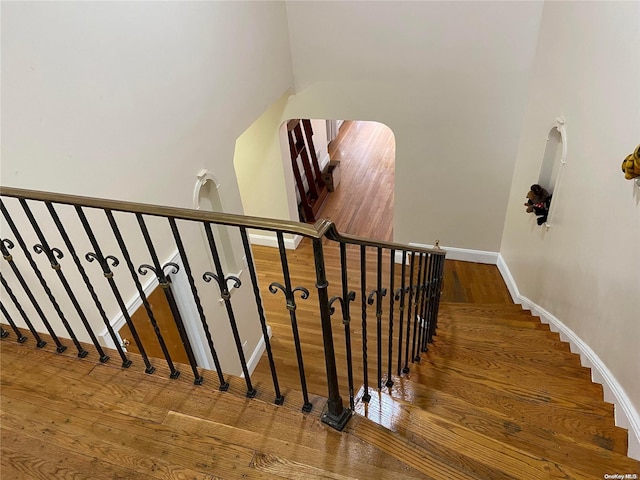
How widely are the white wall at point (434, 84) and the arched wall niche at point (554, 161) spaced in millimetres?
812

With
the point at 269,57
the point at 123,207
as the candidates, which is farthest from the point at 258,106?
the point at 123,207

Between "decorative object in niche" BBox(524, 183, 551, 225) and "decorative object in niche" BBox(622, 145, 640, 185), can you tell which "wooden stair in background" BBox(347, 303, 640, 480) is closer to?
"decorative object in niche" BBox(524, 183, 551, 225)

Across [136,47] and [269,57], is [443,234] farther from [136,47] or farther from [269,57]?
[136,47]

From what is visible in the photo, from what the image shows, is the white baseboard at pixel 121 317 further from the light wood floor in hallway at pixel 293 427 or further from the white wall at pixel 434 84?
the white wall at pixel 434 84

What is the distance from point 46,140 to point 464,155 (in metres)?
4.54

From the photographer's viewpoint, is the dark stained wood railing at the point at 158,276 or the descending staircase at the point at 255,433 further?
the descending staircase at the point at 255,433

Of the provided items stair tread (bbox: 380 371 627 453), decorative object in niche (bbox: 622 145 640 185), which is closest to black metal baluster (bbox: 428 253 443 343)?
stair tread (bbox: 380 371 627 453)

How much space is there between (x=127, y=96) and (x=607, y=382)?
12.1 ft

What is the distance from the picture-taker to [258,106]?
193 inches

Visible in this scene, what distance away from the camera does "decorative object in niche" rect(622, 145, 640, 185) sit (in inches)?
100

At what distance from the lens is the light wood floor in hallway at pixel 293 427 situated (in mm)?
1692

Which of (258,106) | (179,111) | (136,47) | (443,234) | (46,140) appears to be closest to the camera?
(46,140)

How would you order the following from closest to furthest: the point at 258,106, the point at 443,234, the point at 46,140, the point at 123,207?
the point at 123,207
the point at 46,140
the point at 258,106
the point at 443,234

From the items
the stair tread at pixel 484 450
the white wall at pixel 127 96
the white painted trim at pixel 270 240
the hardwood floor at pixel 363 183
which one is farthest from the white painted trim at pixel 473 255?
the stair tread at pixel 484 450
